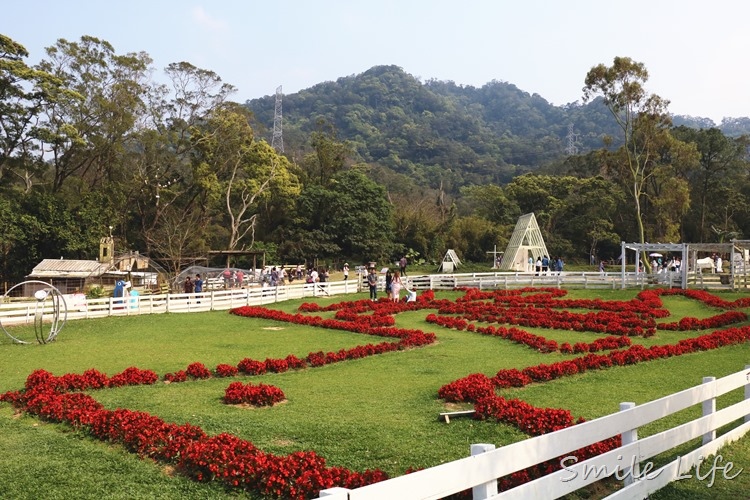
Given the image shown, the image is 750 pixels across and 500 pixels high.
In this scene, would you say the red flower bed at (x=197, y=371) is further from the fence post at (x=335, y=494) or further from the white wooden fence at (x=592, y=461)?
the fence post at (x=335, y=494)

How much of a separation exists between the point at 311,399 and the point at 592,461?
261 inches

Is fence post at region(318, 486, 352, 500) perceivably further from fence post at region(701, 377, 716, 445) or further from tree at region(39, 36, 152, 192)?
tree at region(39, 36, 152, 192)

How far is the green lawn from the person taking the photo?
731 centimetres

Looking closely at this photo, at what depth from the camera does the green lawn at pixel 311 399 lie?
288 inches

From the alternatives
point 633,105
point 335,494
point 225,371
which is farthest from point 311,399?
point 633,105

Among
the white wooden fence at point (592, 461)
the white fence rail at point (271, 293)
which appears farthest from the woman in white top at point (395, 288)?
the white wooden fence at point (592, 461)

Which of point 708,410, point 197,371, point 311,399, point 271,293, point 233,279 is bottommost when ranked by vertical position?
point 311,399

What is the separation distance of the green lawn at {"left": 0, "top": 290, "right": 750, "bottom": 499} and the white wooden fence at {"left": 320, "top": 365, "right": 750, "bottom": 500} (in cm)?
38

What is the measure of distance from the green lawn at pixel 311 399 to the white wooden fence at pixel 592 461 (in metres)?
0.38

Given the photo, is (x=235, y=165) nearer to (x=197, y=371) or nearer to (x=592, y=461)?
(x=197, y=371)

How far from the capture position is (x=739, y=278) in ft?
112

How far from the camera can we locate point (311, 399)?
11.6 m

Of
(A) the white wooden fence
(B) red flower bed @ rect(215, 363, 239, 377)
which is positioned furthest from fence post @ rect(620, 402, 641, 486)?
(B) red flower bed @ rect(215, 363, 239, 377)

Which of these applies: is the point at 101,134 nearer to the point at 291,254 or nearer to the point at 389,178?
the point at 291,254
